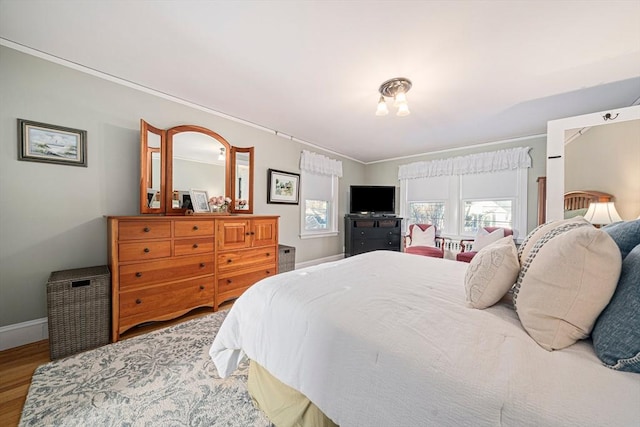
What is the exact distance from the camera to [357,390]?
78 cm

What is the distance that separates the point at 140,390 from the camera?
1.41 m

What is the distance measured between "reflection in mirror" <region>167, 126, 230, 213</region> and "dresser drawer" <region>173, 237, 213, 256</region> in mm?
478

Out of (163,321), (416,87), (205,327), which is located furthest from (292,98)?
(163,321)

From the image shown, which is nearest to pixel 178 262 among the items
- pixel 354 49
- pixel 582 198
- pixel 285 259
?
pixel 285 259

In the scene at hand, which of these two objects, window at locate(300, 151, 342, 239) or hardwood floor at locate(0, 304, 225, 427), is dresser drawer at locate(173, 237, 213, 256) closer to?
hardwood floor at locate(0, 304, 225, 427)

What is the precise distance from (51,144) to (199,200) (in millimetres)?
1235

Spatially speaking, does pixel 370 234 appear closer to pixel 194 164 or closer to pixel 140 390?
pixel 194 164

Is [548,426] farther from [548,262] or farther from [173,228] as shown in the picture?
[173,228]

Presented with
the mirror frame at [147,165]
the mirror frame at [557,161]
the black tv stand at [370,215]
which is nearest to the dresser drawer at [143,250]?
the mirror frame at [147,165]

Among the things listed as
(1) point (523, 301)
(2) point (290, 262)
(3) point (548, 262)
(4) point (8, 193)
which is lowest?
(2) point (290, 262)

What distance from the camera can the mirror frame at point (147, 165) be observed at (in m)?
2.28

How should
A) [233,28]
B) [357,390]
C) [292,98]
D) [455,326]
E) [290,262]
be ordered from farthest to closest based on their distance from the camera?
[290,262] → [292,98] → [233,28] → [455,326] → [357,390]

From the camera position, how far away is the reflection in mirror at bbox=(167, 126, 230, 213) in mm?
2545

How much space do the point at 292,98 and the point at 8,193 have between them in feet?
8.43
